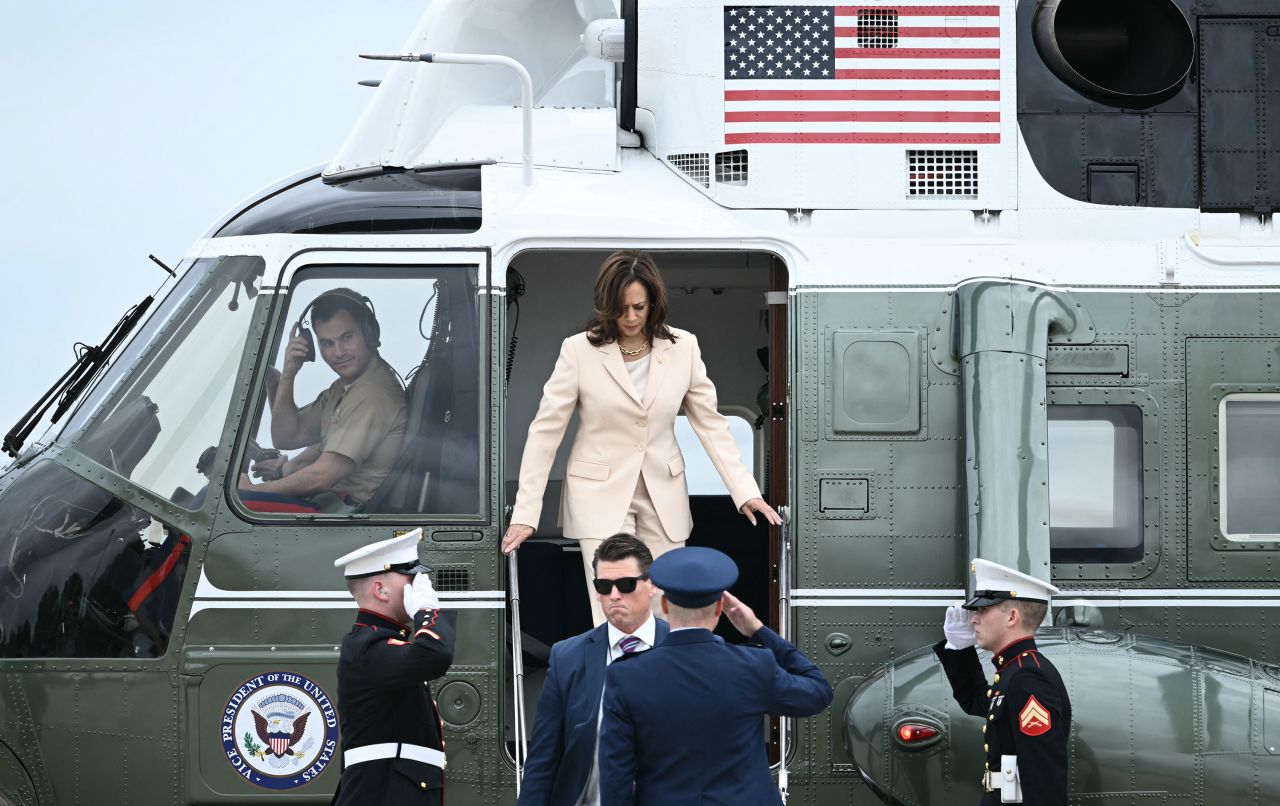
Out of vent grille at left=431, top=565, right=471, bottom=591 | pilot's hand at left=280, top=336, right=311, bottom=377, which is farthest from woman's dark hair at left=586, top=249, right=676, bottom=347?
pilot's hand at left=280, top=336, right=311, bottom=377

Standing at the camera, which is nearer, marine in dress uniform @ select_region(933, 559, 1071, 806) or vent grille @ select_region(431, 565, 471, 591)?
marine in dress uniform @ select_region(933, 559, 1071, 806)

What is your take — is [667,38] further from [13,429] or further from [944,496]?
[13,429]

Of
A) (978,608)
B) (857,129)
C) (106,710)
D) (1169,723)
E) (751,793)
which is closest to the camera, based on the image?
(751,793)

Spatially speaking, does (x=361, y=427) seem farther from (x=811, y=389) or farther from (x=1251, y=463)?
(x=1251, y=463)

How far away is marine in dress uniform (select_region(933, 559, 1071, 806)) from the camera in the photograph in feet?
15.2

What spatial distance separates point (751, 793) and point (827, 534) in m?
1.86

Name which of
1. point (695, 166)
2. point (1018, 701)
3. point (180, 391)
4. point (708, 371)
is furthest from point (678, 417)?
point (1018, 701)

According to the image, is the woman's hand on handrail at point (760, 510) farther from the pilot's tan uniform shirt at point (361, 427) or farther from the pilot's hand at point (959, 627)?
the pilot's tan uniform shirt at point (361, 427)

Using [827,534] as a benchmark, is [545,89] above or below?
above

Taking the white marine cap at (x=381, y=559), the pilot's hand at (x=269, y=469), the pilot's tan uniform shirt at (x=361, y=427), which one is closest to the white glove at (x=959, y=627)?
the white marine cap at (x=381, y=559)

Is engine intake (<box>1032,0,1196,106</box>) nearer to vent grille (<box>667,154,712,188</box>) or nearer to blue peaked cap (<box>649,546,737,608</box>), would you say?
vent grille (<box>667,154,712,188</box>)

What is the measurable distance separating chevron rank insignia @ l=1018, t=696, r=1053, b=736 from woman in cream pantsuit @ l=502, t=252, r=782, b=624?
143 centimetres

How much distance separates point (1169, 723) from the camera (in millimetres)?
5359

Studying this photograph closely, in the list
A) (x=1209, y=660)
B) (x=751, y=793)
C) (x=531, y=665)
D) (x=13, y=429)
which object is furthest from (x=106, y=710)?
(x=1209, y=660)
